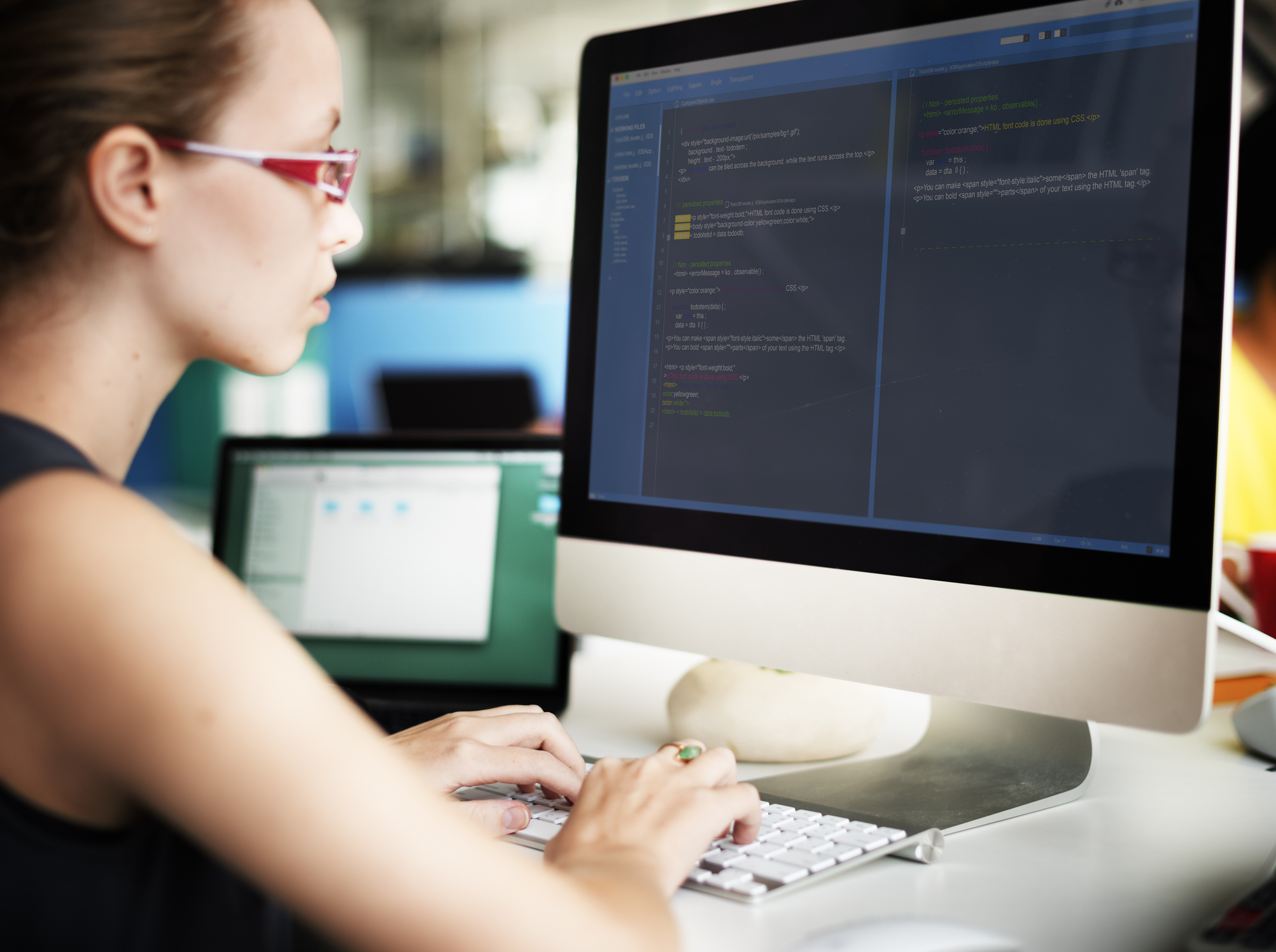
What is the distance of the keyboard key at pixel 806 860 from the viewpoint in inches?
22.2

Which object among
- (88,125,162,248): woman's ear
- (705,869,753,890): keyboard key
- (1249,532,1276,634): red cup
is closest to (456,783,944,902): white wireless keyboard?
(705,869,753,890): keyboard key

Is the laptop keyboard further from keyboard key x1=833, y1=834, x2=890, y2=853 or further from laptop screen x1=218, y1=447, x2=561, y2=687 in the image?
laptop screen x1=218, y1=447, x2=561, y2=687

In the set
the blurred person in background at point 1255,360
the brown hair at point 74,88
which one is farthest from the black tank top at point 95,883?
the blurred person in background at point 1255,360

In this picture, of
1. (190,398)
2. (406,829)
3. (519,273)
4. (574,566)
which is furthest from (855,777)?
A: (190,398)

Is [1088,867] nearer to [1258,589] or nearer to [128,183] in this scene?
[1258,589]

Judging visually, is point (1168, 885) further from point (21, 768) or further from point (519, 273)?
point (519, 273)

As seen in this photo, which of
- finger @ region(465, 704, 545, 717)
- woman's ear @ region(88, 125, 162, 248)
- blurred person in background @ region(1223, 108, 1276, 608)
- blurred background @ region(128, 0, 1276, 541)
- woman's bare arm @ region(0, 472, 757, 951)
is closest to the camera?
woman's bare arm @ region(0, 472, 757, 951)

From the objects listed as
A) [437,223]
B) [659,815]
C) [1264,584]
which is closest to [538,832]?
[659,815]

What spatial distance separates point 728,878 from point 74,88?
549 millimetres

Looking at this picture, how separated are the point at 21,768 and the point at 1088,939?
0.54 m

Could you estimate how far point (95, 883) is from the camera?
18.6 inches

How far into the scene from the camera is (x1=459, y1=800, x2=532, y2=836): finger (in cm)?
63

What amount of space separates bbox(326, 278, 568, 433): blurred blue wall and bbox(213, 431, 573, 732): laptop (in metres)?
2.28

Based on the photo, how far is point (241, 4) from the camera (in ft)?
1.84
